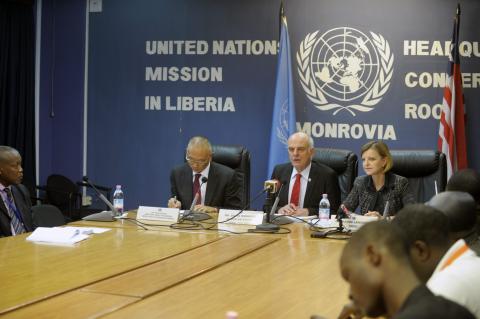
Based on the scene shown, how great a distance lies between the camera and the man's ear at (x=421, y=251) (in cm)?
Answer: 164

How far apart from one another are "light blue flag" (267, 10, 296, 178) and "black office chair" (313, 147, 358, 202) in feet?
3.56

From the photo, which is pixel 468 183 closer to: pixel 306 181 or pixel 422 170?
pixel 422 170

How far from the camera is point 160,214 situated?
457 cm

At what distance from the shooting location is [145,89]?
721 cm

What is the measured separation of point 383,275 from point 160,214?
3.27 metres

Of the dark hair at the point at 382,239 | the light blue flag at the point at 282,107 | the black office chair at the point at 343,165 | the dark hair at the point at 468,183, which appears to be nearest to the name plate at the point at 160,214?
the black office chair at the point at 343,165

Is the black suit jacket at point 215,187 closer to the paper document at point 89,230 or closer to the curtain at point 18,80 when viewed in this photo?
the paper document at point 89,230

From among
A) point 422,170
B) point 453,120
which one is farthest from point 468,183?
point 453,120

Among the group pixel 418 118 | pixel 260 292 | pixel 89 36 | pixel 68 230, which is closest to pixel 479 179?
pixel 260 292

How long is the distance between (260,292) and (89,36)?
5284mm

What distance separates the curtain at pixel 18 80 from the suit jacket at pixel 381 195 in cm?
363

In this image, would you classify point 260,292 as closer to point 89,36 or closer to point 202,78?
point 202,78

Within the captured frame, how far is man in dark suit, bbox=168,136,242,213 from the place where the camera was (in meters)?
5.23

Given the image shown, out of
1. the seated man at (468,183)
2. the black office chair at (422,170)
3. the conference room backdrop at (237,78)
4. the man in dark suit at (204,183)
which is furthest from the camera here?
the conference room backdrop at (237,78)
